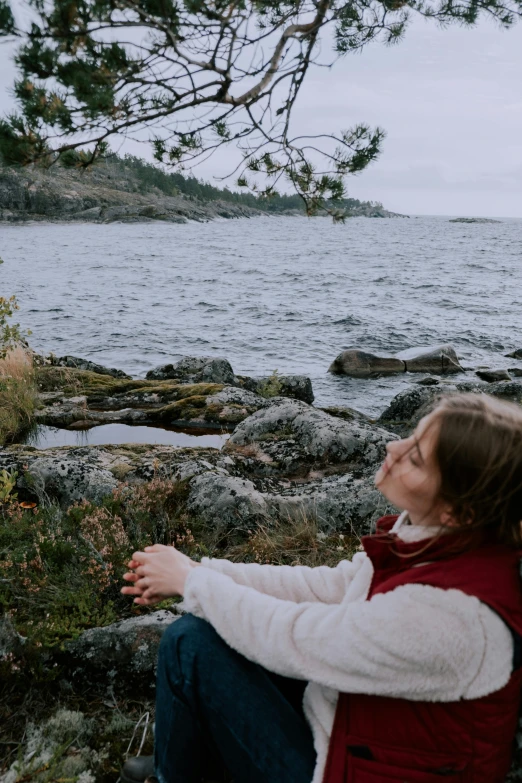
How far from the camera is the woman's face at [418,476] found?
153cm

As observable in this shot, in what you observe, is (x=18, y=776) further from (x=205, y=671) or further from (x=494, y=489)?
(x=494, y=489)

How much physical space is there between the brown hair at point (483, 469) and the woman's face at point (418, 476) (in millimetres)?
31

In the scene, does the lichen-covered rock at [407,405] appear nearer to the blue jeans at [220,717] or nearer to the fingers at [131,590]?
the fingers at [131,590]

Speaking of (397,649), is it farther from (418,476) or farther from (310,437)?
(310,437)

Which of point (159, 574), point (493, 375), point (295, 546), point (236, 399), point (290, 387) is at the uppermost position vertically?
point (159, 574)

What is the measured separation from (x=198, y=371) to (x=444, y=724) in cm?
955

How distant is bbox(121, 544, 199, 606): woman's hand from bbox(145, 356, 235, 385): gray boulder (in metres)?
8.31

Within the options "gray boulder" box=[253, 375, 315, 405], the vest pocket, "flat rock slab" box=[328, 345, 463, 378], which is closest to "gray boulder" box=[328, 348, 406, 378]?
"flat rock slab" box=[328, 345, 463, 378]

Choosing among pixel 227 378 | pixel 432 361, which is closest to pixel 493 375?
pixel 432 361

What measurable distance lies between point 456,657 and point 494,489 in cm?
40

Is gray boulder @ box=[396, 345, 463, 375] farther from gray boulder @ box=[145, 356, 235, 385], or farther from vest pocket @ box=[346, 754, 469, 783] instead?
vest pocket @ box=[346, 754, 469, 783]

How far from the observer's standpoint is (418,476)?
5.12 ft

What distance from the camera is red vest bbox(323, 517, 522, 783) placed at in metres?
1.37

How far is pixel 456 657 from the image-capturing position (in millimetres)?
1316
